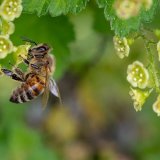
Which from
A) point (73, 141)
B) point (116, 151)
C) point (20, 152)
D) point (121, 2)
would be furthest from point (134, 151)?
point (121, 2)

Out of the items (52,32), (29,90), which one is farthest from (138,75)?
(52,32)

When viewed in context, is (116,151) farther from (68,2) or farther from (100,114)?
(68,2)

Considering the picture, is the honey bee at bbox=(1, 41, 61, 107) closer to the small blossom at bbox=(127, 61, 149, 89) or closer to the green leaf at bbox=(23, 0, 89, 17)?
the green leaf at bbox=(23, 0, 89, 17)

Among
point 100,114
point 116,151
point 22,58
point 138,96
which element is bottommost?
point 116,151

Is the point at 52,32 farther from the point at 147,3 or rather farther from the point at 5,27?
the point at 147,3

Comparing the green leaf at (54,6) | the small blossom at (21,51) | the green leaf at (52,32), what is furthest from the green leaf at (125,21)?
the green leaf at (52,32)

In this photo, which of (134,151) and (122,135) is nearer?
(134,151)
